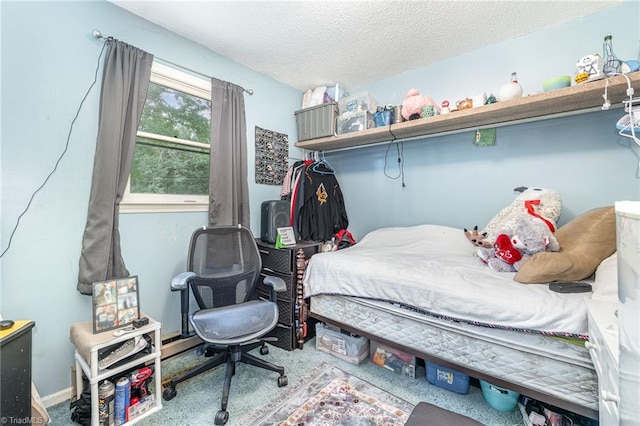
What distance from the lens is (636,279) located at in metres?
0.53

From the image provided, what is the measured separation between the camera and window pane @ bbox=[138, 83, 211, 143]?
1.99 metres

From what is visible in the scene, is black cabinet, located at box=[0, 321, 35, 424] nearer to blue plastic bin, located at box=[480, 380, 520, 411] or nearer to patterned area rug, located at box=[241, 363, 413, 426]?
patterned area rug, located at box=[241, 363, 413, 426]

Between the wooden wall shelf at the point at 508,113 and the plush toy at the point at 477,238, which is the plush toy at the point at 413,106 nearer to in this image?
the wooden wall shelf at the point at 508,113

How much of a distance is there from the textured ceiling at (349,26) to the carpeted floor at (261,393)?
252cm

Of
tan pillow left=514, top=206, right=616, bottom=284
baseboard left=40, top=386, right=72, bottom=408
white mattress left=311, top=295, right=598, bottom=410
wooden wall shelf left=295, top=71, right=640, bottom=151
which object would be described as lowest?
baseboard left=40, top=386, right=72, bottom=408

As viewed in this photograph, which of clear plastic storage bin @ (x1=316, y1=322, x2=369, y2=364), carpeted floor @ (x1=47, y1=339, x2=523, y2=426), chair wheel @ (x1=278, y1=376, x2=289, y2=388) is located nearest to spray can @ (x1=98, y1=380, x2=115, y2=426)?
carpeted floor @ (x1=47, y1=339, x2=523, y2=426)

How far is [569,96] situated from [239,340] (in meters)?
2.47

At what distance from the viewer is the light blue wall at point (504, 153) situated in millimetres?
1821

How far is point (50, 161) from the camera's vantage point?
1537mm

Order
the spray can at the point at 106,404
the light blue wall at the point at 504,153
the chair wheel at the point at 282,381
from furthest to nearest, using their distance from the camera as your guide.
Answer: the light blue wall at the point at 504,153 < the chair wheel at the point at 282,381 < the spray can at the point at 106,404

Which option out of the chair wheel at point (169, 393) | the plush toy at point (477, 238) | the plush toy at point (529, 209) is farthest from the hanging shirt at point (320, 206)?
the chair wheel at point (169, 393)

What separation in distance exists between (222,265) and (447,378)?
170cm

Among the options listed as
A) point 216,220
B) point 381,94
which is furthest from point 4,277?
point 381,94

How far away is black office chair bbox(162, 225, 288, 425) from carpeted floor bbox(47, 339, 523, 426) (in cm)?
9
